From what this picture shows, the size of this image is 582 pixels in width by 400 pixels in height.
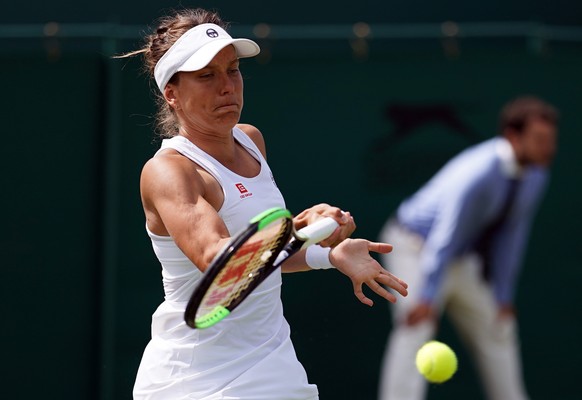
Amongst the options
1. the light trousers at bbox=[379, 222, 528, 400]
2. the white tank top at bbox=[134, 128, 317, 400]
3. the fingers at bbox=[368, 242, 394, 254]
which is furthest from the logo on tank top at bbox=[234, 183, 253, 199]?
the light trousers at bbox=[379, 222, 528, 400]

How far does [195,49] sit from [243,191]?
16.0 inches

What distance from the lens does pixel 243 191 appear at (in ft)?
10.5

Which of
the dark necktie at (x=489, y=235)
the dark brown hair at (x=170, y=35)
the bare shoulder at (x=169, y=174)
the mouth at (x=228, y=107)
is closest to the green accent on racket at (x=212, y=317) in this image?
the bare shoulder at (x=169, y=174)

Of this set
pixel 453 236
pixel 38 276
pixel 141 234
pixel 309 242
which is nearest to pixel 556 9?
pixel 453 236

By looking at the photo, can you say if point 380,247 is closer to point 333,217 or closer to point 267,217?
point 333,217

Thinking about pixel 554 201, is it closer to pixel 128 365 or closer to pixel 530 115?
pixel 530 115

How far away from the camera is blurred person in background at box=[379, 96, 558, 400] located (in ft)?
19.6

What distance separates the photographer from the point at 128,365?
5.90m

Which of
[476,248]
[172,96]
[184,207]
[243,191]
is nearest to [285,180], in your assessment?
[476,248]

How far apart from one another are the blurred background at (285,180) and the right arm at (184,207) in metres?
2.72

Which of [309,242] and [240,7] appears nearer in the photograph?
[309,242]

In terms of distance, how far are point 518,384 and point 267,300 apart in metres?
3.28

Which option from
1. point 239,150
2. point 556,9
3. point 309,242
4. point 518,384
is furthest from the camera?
point 556,9

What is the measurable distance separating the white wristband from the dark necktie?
118 inches
